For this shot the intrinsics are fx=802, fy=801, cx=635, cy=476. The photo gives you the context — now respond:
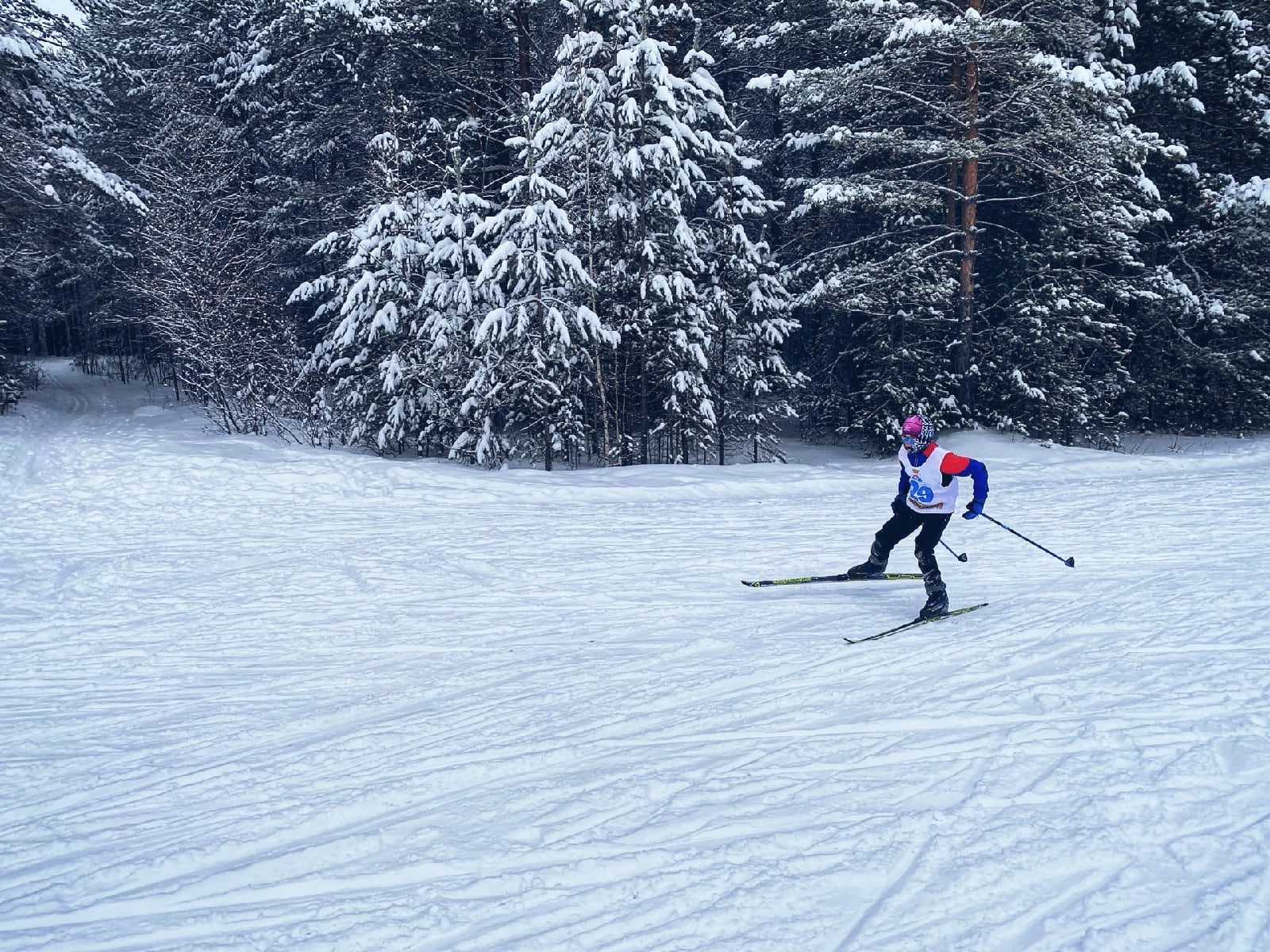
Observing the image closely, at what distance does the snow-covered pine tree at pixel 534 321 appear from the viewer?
1379cm

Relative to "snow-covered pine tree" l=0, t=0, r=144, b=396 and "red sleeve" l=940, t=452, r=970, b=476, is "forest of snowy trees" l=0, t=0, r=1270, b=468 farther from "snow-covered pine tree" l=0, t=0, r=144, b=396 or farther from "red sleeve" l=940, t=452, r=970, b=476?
"red sleeve" l=940, t=452, r=970, b=476

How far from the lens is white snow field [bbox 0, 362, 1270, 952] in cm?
350

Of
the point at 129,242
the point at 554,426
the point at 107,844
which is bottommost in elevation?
the point at 107,844

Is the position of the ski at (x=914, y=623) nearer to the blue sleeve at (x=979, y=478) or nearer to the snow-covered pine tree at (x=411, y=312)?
the blue sleeve at (x=979, y=478)

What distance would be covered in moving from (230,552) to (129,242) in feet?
78.2

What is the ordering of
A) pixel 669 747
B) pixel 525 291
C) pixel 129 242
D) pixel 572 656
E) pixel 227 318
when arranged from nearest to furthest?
pixel 669 747
pixel 572 656
pixel 525 291
pixel 227 318
pixel 129 242

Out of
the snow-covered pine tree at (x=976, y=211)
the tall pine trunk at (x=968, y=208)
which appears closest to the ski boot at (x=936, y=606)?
the snow-covered pine tree at (x=976, y=211)

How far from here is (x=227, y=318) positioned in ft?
57.4

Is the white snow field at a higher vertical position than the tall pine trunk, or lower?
lower

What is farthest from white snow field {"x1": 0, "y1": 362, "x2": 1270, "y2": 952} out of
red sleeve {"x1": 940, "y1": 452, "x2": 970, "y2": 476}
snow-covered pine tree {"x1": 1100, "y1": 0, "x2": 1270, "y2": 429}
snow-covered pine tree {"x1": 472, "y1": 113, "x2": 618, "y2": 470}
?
snow-covered pine tree {"x1": 1100, "y1": 0, "x2": 1270, "y2": 429}

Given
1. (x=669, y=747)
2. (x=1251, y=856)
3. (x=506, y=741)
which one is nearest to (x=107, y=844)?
(x=506, y=741)

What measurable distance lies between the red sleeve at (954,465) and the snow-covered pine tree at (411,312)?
9.60 meters

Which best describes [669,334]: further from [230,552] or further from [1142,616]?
[1142,616]

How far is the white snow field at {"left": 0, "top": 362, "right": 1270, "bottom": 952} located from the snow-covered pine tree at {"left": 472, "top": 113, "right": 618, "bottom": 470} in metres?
4.81
